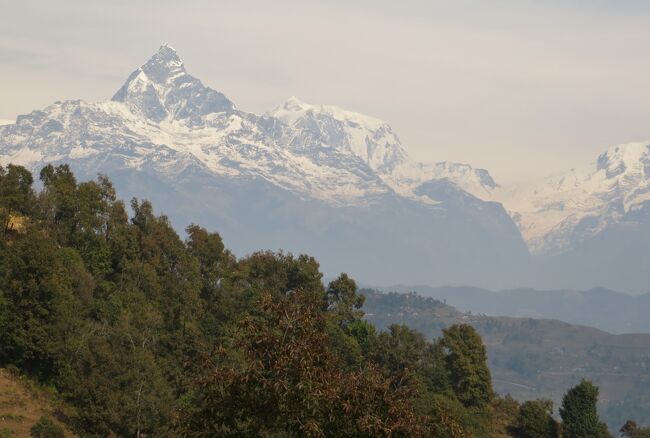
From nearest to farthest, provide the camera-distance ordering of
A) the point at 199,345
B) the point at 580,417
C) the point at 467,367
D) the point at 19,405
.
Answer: the point at 19,405 → the point at 199,345 → the point at 580,417 → the point at 467,367

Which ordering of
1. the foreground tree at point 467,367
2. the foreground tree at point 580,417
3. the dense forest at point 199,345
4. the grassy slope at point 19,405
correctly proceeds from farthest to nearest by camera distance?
the foreground tree at point 467,367 < the foreground tree at point 580,417 < the grassy slope at point 19,405 < the dense forest at point 199,345

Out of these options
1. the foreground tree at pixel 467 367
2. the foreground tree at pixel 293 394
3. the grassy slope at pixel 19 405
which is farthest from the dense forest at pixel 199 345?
the grassy slope at pixel 19 405

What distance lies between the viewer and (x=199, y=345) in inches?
4124

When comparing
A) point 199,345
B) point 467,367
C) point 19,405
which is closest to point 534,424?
point 467,367

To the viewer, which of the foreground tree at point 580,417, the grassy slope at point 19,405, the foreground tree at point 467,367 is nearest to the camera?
the grassy slope at point 19,405

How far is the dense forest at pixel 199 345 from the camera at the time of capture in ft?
128

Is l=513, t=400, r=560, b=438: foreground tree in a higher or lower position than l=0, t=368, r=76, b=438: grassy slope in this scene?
higher

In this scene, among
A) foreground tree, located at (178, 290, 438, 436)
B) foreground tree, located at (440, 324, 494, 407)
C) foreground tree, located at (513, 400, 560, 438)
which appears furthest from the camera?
foreground tree, located at (440, 324, 494, 407)

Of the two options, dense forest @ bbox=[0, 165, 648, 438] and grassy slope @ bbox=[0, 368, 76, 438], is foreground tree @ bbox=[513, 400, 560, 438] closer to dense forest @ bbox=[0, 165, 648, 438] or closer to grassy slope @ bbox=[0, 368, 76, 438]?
dense forest @ bbox=[0, 165, 648, 438]

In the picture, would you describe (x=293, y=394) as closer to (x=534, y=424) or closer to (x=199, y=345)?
(x=199, y=345)

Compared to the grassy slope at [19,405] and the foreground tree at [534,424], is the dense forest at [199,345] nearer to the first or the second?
the foreground tree at [534,424]

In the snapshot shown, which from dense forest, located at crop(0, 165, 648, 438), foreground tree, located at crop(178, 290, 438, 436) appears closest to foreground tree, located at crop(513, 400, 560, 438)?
dense forest, located at crop(0, 165, 648, 438)

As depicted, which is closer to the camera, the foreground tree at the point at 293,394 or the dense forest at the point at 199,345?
the foreground tree at the point at 293,394

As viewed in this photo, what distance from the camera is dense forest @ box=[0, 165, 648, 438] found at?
128 ft
